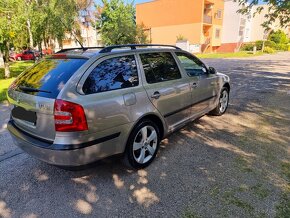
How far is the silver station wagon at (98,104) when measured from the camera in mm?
2541

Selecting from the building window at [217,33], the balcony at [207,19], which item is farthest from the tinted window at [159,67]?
the building window at [217,33]

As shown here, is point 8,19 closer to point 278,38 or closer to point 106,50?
point 106,50

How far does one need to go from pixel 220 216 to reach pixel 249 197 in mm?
528

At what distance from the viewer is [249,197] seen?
108 inches

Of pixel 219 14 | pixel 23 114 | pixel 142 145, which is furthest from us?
pixel 219 14

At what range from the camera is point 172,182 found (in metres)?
3.05

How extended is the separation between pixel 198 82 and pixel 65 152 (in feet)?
9.12

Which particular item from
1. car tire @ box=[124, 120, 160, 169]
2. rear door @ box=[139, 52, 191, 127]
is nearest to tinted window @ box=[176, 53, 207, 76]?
rear door @ box=[139, 52, 191, 127]

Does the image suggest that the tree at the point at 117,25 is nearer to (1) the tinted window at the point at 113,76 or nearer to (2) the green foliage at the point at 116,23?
(2) the green foliage at the point at 116,23

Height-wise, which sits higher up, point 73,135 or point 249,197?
point 73,135

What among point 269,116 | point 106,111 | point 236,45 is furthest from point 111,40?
point 106,111

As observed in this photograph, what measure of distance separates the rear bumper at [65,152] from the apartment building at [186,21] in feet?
108

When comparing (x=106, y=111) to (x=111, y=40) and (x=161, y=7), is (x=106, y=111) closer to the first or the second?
(x=111, y=40)

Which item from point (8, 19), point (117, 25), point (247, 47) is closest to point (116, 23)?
point (117, 25)
